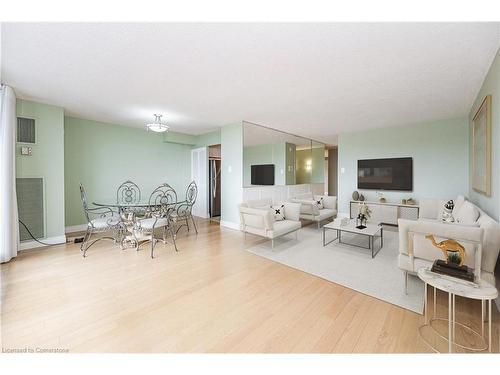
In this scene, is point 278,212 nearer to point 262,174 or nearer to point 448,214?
point 262,174

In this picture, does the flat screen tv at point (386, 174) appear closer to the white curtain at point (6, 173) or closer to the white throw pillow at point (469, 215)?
the white throw pillow at point (469, 215)

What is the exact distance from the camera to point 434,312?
67.3 inches

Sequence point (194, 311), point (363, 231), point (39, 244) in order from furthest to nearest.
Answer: point (39, 244) < point (363, 231) < point (194, 311)

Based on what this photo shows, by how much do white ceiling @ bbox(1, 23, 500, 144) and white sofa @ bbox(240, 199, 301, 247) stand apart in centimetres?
181

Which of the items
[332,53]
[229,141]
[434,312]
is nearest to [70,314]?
[434,312]

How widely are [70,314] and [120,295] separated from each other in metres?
0.39

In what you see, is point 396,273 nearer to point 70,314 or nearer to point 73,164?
point 70,314

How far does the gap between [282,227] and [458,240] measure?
2200 millimetres

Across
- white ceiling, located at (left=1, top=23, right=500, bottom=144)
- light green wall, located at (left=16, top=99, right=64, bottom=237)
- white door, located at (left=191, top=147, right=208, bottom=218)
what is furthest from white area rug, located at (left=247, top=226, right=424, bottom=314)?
light green wall, located at (left=16, top=99, right=64, bottom=237)

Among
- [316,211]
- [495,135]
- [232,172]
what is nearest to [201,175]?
[232,172]

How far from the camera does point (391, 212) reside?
200 inches

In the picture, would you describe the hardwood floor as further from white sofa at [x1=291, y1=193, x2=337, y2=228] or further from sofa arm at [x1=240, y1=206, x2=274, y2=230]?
white sofa at [x1=291, y1=193, x2=337, y2=228]

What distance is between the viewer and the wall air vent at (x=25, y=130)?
339cm
